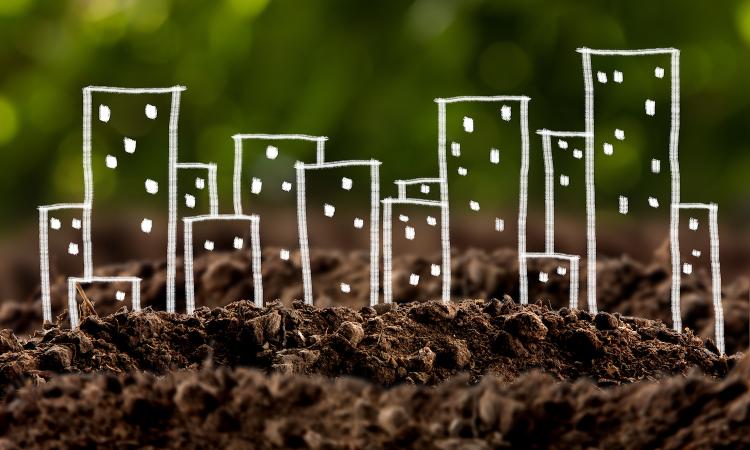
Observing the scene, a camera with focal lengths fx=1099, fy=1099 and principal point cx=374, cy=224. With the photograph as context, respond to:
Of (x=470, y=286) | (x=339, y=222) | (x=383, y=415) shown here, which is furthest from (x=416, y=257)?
(x=383, y=415)

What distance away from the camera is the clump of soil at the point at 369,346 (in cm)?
118

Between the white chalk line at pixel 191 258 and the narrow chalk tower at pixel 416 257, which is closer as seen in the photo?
the white chalk line at pixel 191 258

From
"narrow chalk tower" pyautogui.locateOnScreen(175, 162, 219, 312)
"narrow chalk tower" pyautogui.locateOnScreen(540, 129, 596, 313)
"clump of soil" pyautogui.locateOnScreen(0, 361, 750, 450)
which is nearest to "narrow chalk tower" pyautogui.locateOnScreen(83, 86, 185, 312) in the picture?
"narrow chalk tower" pyautogui.locateOnScreen(175, 162, 219, 312)

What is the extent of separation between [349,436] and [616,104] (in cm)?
189

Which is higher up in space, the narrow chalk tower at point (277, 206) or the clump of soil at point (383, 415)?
the narrow chalk tower at point (277, 206)

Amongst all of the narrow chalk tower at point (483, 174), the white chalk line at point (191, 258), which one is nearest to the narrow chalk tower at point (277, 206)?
the narrow chalk tower at point (483, 174)

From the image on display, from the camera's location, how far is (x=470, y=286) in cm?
215

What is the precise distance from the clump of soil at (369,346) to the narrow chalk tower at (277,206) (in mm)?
660

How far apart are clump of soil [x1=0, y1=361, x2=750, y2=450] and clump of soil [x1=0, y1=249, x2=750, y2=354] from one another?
3.78 ft

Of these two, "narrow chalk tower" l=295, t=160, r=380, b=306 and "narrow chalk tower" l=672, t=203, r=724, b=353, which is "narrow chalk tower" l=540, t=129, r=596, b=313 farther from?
"narrow chalk tower" l=295, t=160, r=380, b=306

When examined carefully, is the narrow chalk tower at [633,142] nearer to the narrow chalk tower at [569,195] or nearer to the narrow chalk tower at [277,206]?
the narrow chalk tower at [569,195]

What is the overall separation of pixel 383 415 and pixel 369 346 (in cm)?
37

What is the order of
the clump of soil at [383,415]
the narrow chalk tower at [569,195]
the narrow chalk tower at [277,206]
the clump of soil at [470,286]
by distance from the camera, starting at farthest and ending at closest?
1. the narrow chalk tower at [569,195]
2. the narrow chalk tower at [277,206]
3. the clump of soil at [470,286]
4. the clump of soil at [383,415]

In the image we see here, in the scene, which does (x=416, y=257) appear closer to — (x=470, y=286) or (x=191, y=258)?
(x=470, y=286)
